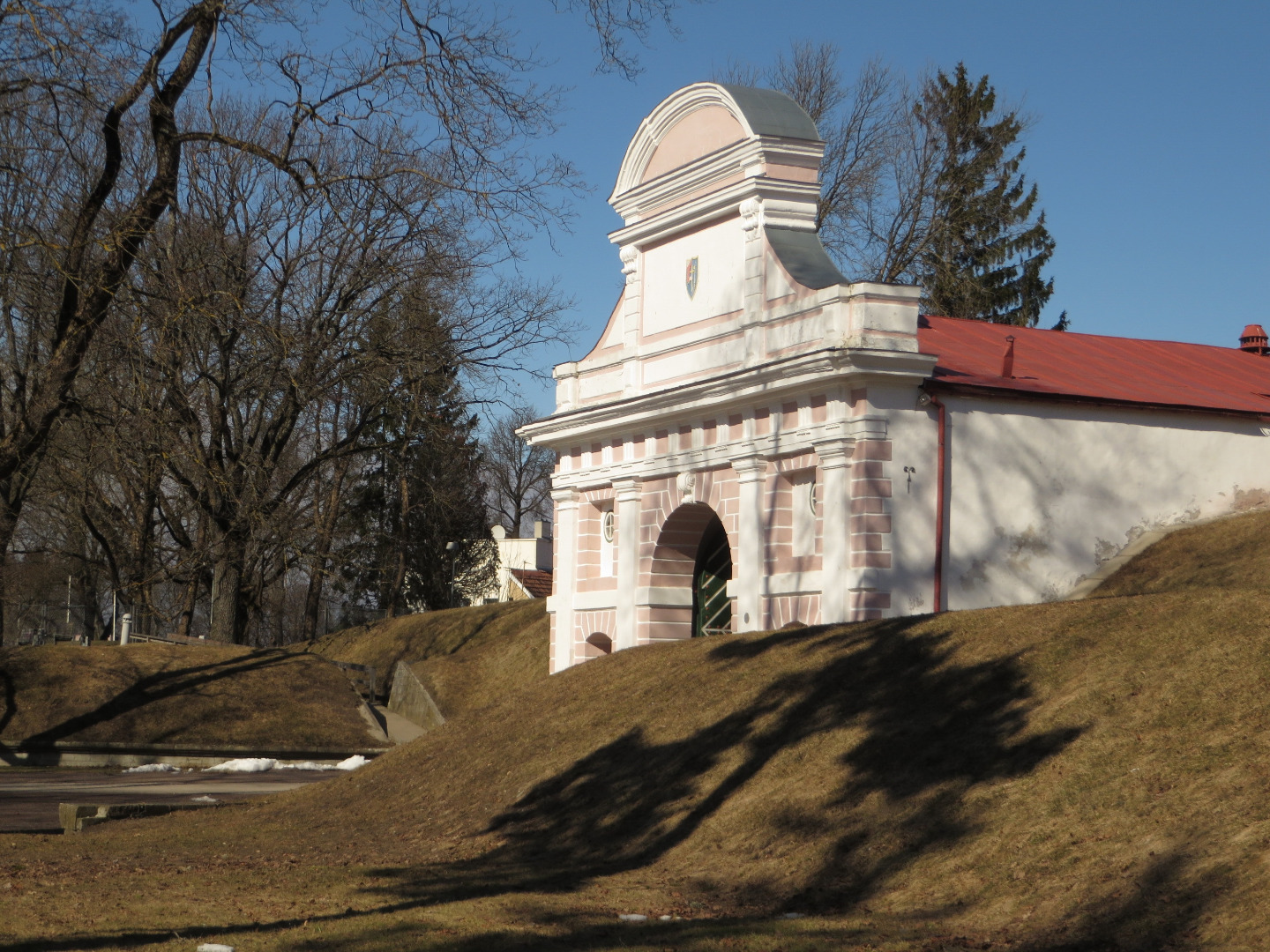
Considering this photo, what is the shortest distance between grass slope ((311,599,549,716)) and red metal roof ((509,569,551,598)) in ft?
41.0

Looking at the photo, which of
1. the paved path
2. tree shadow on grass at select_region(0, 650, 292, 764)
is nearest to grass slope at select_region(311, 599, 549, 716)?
tree shadow on grass at select_region(0, 650, 292, 764)

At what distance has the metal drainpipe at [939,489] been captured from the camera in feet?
63.9

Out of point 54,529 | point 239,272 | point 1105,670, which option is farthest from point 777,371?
point 54,529

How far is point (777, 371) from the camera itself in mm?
20109

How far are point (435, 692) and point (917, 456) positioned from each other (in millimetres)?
14461

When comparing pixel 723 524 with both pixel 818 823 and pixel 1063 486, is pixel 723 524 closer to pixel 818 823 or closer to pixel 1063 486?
pixel 1063 486

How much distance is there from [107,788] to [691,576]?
359 inches

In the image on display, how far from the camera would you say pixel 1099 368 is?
23828 millimetres

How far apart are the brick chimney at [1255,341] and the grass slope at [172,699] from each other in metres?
19.7

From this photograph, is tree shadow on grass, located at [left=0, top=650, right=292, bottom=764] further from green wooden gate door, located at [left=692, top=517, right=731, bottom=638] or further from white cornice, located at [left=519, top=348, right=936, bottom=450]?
green wooden gate door, located at [left=692, top=517, right=731, bottom=638]

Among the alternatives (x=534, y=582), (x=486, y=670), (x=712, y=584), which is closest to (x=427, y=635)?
(x=486, y=670)

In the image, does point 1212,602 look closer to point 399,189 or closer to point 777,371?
point 399,189

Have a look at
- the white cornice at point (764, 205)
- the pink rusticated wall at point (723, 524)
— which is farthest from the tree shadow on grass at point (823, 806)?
the white cornice at point (764, 205)

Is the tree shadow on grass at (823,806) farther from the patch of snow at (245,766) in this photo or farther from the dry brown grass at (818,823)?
the patch of snow at (245,766)
